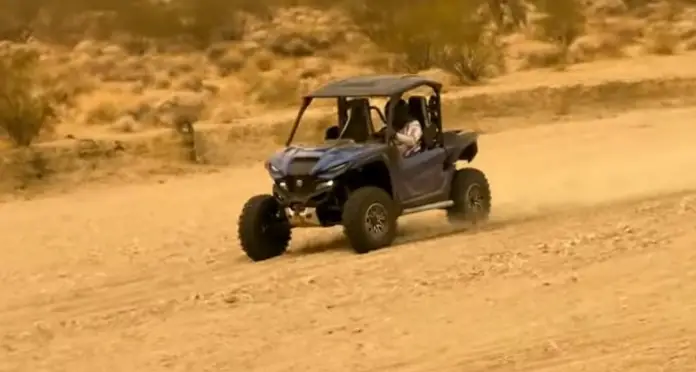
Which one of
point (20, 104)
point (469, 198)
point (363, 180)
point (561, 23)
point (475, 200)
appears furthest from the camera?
point (561, 23)

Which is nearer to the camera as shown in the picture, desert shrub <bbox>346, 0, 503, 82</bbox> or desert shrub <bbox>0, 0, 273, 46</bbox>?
desert shrub <bbox>346, 0, 503, 82</bbox>

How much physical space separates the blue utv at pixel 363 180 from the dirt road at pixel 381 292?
1.07 ft

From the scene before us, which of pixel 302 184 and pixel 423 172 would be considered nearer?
pixel 302 184

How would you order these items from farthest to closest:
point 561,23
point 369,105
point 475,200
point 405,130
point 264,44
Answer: point 264,44 → point 561,23 → point 475,200 → point 369,105 → point 405,130

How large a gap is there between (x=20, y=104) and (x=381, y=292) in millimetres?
15200

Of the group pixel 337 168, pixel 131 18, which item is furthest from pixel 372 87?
pixel 131 18

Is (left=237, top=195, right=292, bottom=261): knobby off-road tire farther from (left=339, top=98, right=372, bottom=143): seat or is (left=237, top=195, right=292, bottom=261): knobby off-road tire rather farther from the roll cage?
(left=339, top=98, right=372, bottom=143): seat

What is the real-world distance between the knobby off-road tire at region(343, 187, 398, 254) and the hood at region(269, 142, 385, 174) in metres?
0.36

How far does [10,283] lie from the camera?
1495cm

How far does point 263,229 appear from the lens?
15.2 meters

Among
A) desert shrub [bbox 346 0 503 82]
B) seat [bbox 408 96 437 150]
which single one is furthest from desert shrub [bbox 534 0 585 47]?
seat [bbox 408 96 437 150]

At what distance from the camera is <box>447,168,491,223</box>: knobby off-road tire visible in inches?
634

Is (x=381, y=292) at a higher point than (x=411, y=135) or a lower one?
lower

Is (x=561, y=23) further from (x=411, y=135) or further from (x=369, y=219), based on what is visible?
(x=369, y=219)
